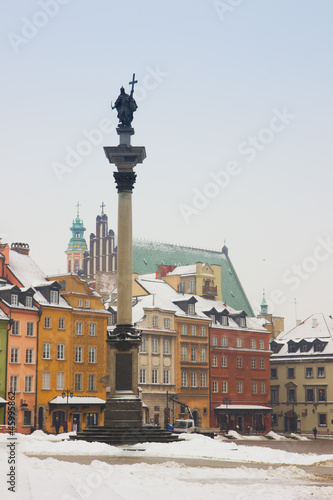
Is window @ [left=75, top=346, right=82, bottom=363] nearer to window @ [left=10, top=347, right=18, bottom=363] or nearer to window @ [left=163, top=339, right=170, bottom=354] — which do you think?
window @ [left=10, top=347, right=18, bottom=363]

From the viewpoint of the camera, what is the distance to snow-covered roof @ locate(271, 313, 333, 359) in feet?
311

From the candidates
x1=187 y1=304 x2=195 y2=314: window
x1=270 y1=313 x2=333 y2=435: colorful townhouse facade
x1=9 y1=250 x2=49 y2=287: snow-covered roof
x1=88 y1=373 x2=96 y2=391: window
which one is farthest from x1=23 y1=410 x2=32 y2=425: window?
x1=270 y1=313 x2=333 y2=435: colorful townhouse facade

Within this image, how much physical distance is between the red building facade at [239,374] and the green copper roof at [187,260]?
2152cm

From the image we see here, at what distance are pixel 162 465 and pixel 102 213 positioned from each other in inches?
4315

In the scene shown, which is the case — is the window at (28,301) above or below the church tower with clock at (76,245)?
below

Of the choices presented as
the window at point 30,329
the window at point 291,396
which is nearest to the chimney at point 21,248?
the window at point 30,329

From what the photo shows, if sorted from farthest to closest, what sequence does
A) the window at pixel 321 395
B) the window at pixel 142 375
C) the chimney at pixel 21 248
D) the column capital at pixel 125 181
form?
the window at pixel 321 395
the window at pixel 142 375
the chimney at pixel 21 248
the column capital at pixel 125 181

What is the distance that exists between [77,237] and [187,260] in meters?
78.5

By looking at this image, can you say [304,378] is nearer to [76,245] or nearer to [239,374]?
[239,374]

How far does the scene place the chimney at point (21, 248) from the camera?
78000mm

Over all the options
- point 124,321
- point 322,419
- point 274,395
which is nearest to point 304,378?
point 274,395

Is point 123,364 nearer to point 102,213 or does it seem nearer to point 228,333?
point 228,333

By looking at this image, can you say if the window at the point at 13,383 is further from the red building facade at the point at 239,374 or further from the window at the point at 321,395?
the window at the point at 321,395

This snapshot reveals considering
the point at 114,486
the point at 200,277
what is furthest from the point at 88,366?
the point at 114,486
